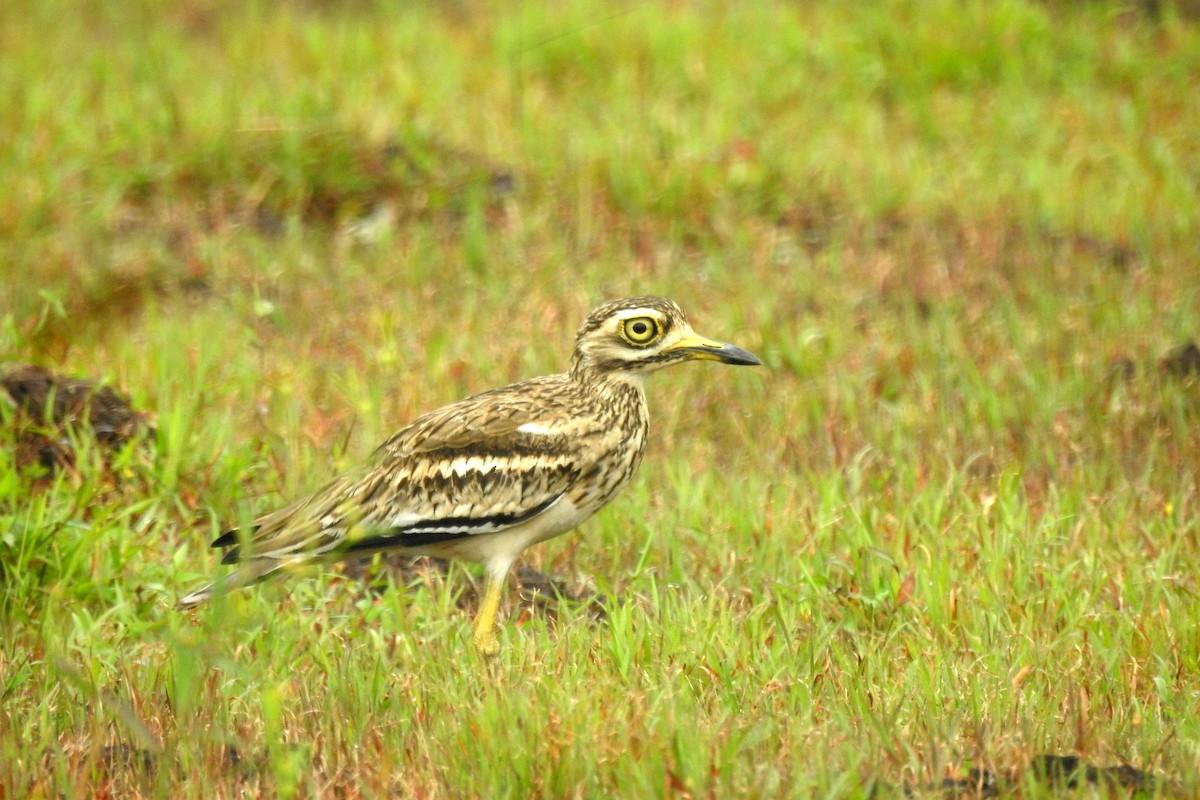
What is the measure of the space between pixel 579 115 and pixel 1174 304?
149 inches

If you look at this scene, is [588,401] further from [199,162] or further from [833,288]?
[199,162]

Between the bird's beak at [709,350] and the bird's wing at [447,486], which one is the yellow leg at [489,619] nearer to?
the bird's wing at [447,486]

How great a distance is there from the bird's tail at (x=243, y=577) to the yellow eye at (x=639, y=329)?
51.7 inches

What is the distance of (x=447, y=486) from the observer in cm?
538

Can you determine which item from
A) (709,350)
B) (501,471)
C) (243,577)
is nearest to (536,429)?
(501,471)

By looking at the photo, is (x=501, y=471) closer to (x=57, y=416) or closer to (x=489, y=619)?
(x=489, y=619)

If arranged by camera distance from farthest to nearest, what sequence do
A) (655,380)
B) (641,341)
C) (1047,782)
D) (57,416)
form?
(655,380)
(57,416)
(641,341)
(1047,782)

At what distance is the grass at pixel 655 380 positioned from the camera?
4.27 m

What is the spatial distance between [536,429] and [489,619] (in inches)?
25.6

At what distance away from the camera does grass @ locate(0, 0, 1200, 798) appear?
4273 millimetres

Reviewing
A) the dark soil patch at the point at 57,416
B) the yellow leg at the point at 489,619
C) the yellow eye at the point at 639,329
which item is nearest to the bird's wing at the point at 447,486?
the yellow leg at the point at 489,619

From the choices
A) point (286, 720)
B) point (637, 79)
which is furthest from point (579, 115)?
point (286, 720)

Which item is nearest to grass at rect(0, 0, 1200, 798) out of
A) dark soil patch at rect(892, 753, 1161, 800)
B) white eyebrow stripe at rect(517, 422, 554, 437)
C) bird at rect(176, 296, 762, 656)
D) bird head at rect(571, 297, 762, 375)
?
dark soil patch at rect(892, 753, 1161, 800)

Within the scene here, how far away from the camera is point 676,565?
5.75 m
